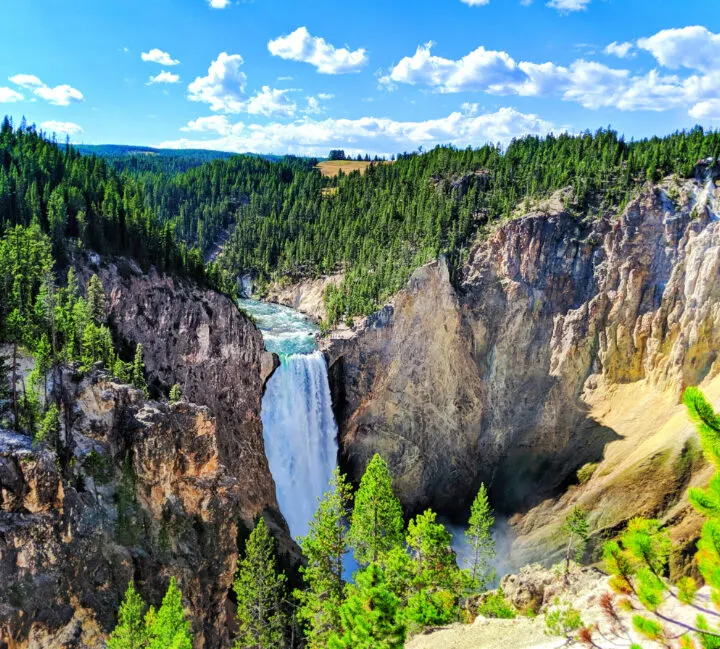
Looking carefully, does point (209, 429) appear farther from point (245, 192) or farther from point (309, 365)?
point (245, 192)

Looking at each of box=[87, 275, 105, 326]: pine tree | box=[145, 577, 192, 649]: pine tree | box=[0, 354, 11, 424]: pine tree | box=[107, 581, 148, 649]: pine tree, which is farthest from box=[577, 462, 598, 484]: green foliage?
box=[0, 354, 11, 424]: pine tree

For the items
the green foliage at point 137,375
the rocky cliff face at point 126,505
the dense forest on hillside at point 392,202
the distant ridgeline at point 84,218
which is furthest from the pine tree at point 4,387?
the dense forest on hillside at point 392,202

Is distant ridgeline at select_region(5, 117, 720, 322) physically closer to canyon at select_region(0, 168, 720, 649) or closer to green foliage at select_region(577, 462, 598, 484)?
canyon at select_region(0, 168, 720, 649)

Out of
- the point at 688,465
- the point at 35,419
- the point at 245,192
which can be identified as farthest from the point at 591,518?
the point at 245,192

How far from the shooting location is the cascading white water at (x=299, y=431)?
5672cm

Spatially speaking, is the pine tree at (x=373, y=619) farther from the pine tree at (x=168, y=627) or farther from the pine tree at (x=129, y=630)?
the pine tree at (x=129, y=630)

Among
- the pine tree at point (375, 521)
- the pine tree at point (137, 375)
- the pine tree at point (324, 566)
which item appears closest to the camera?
the pine tree at point (324, 566)

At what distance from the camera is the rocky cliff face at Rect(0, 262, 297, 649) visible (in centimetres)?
2725

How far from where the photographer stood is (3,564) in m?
26.1

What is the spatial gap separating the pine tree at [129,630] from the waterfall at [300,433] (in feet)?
94.4

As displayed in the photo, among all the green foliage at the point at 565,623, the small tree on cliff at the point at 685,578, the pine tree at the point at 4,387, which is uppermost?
the small tree on cliff at the point at 685,578

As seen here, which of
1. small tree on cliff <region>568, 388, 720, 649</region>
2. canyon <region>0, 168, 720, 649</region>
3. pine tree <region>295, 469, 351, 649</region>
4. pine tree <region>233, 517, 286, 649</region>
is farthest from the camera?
canyon <region>0, 168, 720, 649</region>

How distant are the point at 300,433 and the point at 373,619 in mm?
37521

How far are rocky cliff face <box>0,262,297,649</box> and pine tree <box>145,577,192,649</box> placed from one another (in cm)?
398
